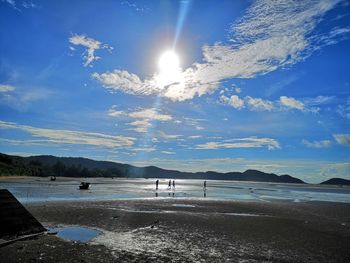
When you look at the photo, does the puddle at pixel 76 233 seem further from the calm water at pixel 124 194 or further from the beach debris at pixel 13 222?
the calm water at pixel 124 194

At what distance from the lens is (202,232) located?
21359mm

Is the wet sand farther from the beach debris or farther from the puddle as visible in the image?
the beach debris

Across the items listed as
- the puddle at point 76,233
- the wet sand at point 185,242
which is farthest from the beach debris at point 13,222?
the puddle at point 76,233

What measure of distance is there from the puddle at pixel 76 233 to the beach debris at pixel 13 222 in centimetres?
148

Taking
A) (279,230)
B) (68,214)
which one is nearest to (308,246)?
(279,230)

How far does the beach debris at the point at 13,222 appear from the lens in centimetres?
1623

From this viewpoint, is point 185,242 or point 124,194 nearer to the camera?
point 185,242

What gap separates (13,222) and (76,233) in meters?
3.62

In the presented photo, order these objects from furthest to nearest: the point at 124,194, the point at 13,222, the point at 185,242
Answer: the point at 124,194, the point at 185,242, the point at 13,222

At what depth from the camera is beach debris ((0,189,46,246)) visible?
1623 centimetres

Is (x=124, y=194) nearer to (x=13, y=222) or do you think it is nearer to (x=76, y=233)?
(x=76, y=233)

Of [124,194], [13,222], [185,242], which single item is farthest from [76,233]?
[124,194]

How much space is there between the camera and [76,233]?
1928 centimetres

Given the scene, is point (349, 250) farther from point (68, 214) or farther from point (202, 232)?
point (68, 214)
